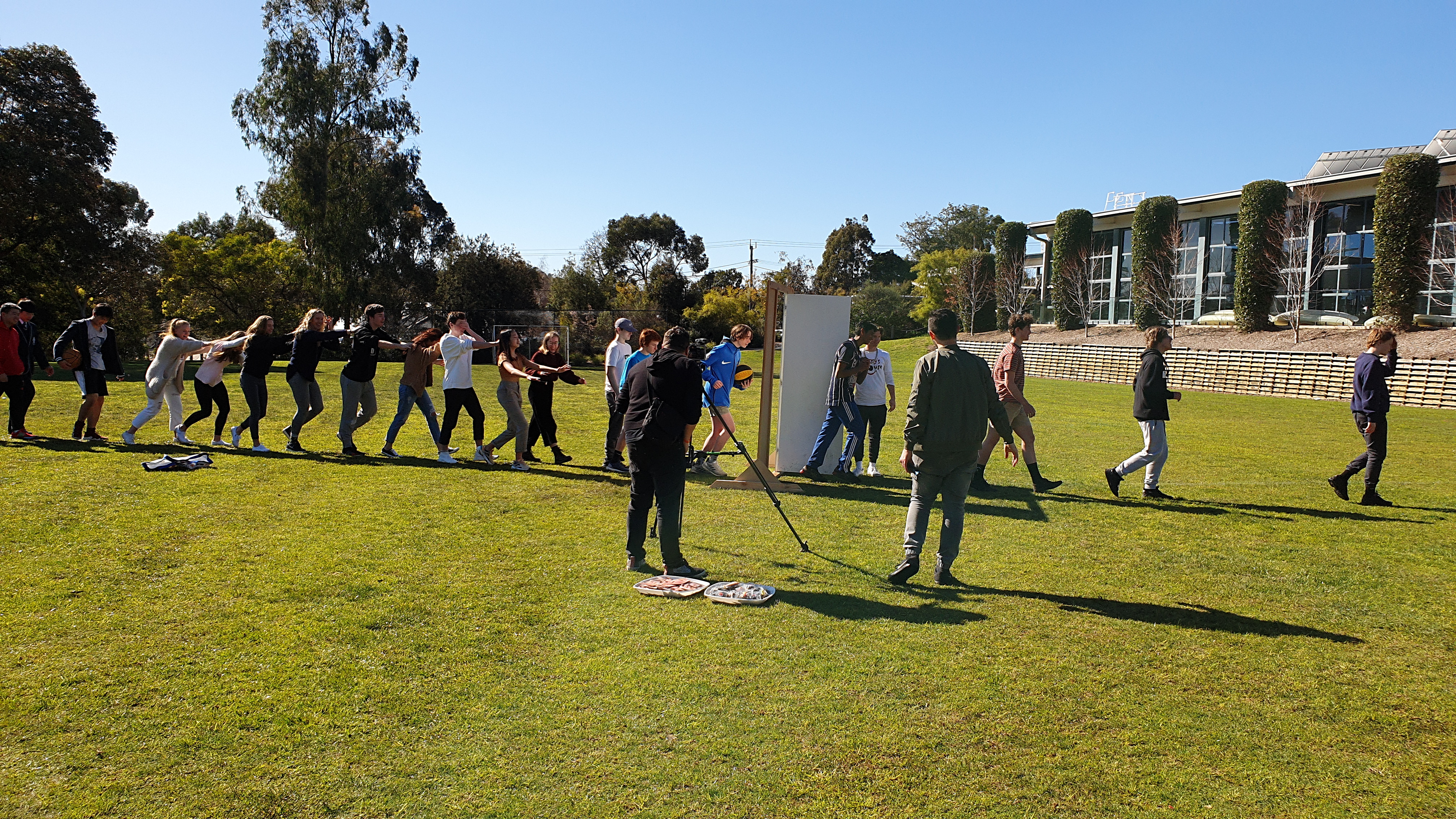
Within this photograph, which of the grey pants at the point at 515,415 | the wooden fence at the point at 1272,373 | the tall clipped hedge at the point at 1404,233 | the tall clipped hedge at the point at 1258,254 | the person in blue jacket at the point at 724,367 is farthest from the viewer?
the tall clipped hedge at the point at 1258,254

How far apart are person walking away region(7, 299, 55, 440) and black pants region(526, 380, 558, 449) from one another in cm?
623

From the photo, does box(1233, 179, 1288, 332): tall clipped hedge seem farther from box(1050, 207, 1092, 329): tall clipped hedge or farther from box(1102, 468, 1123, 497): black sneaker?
box(1102, 468, 1123, 497): black sneaker

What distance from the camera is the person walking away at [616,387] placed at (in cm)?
972

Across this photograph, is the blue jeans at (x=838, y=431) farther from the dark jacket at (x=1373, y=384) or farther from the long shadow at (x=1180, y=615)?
the dark jacket at (x=1373, y=384)

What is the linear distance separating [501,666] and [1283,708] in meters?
3.84

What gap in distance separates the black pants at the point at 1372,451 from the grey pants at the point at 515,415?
918 cm

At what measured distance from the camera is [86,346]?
431 inches

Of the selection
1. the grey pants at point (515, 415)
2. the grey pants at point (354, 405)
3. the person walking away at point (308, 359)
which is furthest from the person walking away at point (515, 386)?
the person walking away at point (308, 359)

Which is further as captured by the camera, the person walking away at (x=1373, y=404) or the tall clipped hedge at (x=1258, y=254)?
the tall clipped hedge at (x=1258, y=254)

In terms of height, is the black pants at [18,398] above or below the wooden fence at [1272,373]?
below

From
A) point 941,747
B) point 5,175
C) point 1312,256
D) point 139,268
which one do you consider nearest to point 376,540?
point 941,747

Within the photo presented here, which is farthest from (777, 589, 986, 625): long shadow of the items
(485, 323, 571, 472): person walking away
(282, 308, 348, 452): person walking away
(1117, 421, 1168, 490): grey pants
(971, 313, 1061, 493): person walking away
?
(282, 308, 348, 452): person walking away

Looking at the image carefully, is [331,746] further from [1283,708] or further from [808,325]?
[808,325]

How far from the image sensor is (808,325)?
10156mm
